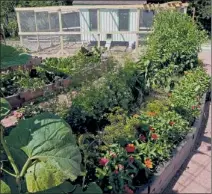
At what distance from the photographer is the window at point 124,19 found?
9.41 m

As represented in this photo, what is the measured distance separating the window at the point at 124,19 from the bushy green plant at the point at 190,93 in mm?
4527

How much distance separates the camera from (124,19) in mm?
9453

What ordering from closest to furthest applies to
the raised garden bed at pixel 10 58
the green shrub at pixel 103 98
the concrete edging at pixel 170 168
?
the raised garden bed at pixel 10 58, the concrete edging at pixel 170 168, the green shrub at pixel 103 98

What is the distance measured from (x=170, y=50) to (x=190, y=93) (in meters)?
1.08

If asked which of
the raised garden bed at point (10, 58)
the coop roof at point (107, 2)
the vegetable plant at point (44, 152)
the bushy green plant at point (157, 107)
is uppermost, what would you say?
the raised garden bed at point (10, 58)

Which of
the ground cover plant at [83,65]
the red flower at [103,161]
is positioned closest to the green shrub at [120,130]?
the red flower at [103,161]

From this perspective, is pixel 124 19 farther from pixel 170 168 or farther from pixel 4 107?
pixel 4 107

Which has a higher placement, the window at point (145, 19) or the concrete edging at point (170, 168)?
the window at point (145, 19)

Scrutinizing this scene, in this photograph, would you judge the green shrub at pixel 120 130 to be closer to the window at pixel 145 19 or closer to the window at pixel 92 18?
the window at pixel 145 19

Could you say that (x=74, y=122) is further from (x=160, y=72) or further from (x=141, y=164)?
(x=160, y=72)

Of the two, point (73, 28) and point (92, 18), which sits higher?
point (92, 18)

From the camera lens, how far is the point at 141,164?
9.35ft

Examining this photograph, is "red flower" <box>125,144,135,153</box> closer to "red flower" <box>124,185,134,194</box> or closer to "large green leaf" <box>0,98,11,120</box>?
"red flower" <box>124,185,134,194</box>

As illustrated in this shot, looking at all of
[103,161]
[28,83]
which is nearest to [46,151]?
[103,161]
